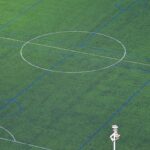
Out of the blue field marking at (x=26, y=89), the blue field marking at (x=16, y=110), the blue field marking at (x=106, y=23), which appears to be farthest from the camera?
the blue field marking at (x=106, y=23)

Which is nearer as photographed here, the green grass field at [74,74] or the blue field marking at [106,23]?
the green grass field at [74,74]

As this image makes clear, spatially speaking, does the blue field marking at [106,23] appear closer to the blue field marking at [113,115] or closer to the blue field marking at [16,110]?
the blue field marking at [113,115]

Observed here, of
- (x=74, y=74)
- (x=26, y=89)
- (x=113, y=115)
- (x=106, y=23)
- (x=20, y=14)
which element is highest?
(x=20, y=14)

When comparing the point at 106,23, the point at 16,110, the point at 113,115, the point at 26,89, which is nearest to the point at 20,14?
the point at 106,23

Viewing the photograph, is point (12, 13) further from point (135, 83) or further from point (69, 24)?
point (135, 83)

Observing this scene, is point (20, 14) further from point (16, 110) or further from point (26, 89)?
point (16, 110)

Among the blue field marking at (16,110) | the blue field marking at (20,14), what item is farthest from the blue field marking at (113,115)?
the blue field marking at (20,14)

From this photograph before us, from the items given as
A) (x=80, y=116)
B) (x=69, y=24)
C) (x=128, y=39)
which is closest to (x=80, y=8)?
(x=69, y=24)

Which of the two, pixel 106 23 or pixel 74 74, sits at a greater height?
pixel 106 23
